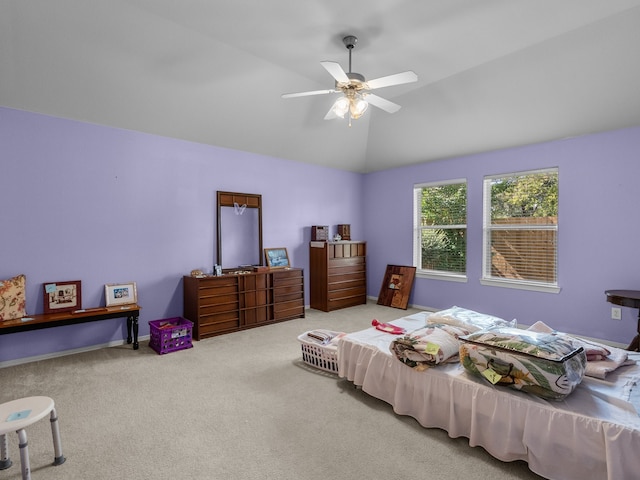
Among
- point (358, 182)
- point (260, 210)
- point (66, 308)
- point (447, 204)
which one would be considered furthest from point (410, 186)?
point (66, 308)

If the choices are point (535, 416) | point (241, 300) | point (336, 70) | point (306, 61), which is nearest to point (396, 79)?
point (336, 70)

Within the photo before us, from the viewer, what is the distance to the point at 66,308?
343 cm

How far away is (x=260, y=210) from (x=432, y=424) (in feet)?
11.8

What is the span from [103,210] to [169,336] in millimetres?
1596

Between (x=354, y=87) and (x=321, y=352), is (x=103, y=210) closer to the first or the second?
(x=321, y=352)

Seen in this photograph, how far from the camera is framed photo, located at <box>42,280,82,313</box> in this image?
333 centimetres

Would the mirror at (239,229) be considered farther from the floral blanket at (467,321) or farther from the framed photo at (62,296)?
the floral blanket at (467,321)

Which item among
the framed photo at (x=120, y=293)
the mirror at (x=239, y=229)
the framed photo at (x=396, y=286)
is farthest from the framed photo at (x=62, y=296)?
the framed photo at (x=396, y=286)

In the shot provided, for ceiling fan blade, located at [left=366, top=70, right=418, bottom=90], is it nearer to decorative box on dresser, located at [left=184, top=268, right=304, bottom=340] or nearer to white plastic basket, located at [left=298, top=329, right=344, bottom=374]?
white plastic basket, located at [left=298, top=329, right=344, bottom=374]

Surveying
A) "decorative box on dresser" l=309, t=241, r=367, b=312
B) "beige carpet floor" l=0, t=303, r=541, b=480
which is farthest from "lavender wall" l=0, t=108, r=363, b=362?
"decorative box on dresser" l=309, t=241, r=367, b=312

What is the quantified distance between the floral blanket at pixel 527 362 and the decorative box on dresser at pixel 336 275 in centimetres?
339

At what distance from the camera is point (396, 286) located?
5676 mm

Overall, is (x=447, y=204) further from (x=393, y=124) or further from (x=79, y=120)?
(x=79, y=120)

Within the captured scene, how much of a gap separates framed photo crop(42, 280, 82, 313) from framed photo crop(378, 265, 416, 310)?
14.4ft
